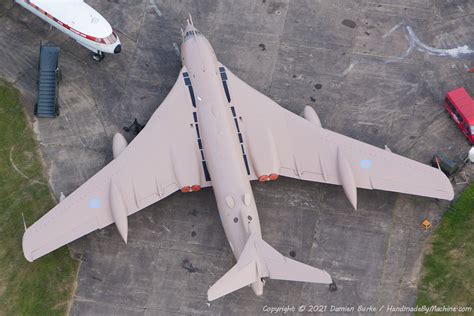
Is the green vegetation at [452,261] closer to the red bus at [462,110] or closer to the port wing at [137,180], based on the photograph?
the red bus at [462,110]

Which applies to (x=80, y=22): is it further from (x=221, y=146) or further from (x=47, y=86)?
(x=221, y=146)

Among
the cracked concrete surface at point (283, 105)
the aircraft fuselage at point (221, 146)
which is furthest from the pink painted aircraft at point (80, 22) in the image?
the aircraft fuselage at point (221, 146)

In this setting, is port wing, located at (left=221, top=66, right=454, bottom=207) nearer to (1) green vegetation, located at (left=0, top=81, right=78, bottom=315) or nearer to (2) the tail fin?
(2) the tail fin

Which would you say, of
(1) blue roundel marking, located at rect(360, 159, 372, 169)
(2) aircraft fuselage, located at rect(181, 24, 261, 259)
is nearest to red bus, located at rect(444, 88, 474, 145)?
(1) blue roundel marking, located at rect(360, 159, 372, 169)

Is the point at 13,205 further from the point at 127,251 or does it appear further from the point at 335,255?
the point at 335,255

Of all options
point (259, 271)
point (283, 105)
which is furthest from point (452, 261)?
point (283, 105)

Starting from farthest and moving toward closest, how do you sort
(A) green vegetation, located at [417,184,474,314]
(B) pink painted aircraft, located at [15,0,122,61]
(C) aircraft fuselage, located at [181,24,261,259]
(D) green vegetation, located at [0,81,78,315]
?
(B) pink painted aircraft, located at [15,0,122,61]
(A) green vegetation, located at [417,184,474,314]
(D) green vegetation, located at [0,81,78,315]
(C) aircraft fuselage, located at [181,24,261,259]
